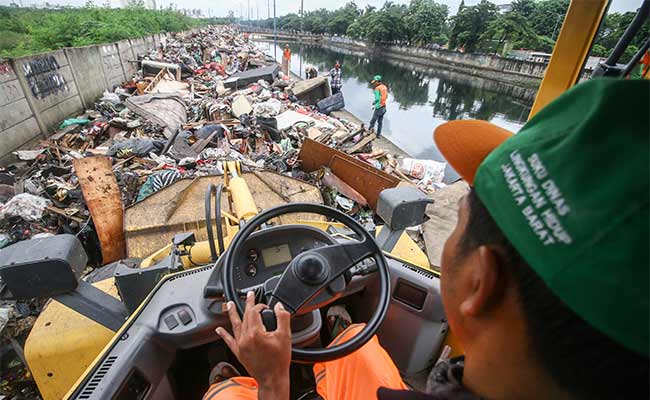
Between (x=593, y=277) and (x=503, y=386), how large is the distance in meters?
0.32

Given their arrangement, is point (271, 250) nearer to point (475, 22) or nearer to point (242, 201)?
point (242, 201)

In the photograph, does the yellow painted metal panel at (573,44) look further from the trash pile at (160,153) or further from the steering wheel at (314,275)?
the trash pile at (160,153)

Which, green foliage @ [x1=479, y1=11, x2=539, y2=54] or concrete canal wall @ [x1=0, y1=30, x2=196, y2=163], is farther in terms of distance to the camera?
green foliage @ [x1=479, y1=11, x2=539, y2=54]

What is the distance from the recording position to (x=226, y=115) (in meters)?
9.47

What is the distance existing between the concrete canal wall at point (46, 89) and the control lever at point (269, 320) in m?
7.98

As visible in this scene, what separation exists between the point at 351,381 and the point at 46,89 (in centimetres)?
1011

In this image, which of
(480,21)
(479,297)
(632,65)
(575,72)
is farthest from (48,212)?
(480,21)

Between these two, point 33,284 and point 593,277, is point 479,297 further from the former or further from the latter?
point 33,284

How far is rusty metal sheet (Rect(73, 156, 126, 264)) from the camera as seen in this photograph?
383 centimetres

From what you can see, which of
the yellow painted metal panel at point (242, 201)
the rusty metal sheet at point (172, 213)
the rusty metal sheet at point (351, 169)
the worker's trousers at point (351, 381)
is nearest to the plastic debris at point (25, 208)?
the rusty metal sheet at point (172, 213)

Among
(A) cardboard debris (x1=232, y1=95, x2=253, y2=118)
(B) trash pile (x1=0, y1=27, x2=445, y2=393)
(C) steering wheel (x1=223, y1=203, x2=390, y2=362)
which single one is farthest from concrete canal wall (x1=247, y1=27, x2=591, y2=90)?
(C) steering wheel (x1=223, y1=203, x2=390, y2=362)

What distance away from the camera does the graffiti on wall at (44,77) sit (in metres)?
7.06

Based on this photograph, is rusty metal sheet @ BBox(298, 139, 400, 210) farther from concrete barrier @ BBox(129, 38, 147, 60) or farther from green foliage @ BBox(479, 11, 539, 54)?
green foliage @ BBox(479, 11, 539, 54)

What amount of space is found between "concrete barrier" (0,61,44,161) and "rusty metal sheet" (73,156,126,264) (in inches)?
159
